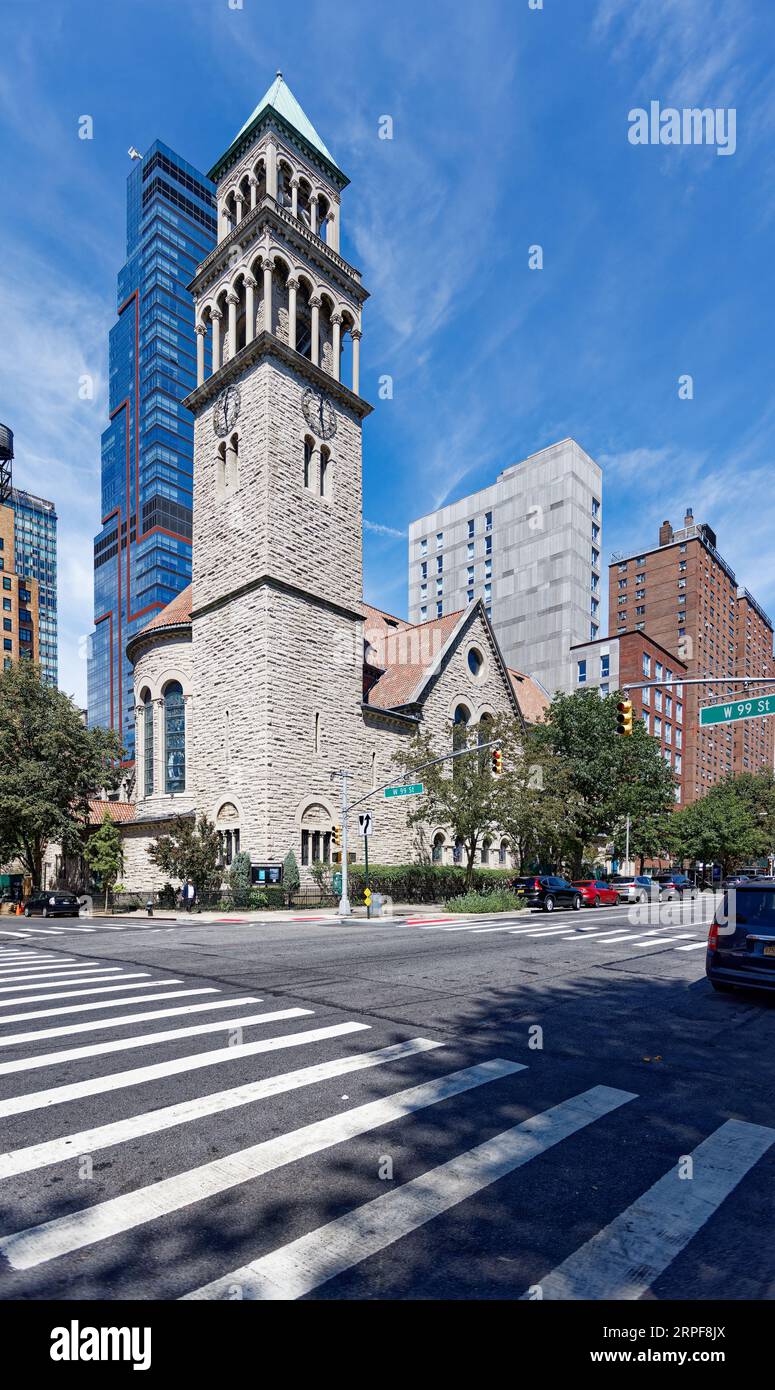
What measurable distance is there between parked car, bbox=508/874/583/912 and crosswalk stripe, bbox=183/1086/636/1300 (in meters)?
29.2

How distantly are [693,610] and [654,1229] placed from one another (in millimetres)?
103498

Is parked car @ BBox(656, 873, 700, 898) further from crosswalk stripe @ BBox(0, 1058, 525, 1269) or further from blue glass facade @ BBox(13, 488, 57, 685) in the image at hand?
blue glass facade @ BBox(13, 488, 57, 685)

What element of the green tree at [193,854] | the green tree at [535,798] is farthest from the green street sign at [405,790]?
the green tree at [193,854]

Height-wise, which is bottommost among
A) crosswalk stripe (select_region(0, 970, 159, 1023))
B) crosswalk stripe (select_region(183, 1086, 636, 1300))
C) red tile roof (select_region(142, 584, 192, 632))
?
crosswalk stripe (select_region(0, 970, 159, 1023))

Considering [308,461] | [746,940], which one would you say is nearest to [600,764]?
[308,461]

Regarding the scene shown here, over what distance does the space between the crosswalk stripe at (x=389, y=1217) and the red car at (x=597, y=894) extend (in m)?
33.3

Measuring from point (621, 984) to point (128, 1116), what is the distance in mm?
8675

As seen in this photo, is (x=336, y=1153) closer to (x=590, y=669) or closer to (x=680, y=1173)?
(x=680, y=1173)

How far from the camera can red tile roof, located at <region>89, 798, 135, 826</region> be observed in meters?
45.0

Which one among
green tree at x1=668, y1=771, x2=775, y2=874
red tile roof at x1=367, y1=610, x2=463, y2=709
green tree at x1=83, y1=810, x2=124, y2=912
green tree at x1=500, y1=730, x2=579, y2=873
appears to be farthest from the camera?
green tree at x1=668, y1=771, x2=775, y2=874

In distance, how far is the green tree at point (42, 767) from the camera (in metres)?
37.2

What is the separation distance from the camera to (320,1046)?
7484mm

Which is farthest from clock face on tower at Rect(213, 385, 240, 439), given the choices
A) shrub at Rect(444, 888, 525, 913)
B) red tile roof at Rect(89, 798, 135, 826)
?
shrub at Rect(444, 888, 525, 913)
